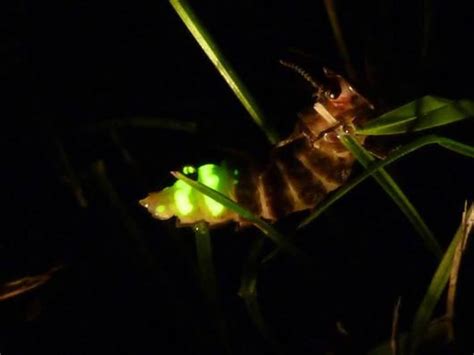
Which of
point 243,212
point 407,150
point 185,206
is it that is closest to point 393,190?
point 407,150

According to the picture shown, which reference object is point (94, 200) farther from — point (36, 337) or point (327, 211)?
point (327, 211)

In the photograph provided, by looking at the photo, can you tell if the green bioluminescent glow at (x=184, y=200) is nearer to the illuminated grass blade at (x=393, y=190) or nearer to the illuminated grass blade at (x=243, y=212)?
the illuminated grass blade at (x=243, y=212)

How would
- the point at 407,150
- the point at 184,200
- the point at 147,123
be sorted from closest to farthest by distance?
the point at 407,150
the point at 184,200
the point at 147,123

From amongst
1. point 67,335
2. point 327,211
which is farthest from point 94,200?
point 327,211

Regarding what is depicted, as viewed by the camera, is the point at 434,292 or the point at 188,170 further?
the point at 188,170

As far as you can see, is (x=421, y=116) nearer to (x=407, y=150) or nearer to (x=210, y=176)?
(x=407, y=150)

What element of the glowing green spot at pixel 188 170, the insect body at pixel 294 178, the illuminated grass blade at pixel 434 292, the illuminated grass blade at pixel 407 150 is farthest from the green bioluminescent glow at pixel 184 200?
the illuminated grass blade at pixel 434 292

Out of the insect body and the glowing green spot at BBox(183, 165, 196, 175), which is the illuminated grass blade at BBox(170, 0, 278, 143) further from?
the glowing green spot at BBox(183, 165, 196, 175)
